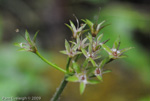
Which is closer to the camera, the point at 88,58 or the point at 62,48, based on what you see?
the point at 88,58

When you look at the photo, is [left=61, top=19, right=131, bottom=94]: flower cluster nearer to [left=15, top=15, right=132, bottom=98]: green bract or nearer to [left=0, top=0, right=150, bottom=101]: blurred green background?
[left=15, top=15, right=132, bottom=98]: green bract

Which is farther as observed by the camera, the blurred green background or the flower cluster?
the blurred green background

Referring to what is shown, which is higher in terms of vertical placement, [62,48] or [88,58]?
[88,58]

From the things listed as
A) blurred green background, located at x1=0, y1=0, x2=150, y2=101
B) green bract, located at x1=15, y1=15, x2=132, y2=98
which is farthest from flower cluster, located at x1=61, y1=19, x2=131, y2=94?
blurred green background, located at x1=0, y1=0, x2=150, y2=101

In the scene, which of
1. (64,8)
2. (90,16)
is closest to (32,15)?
(64,8)

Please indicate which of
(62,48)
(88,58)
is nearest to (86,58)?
(88,58)

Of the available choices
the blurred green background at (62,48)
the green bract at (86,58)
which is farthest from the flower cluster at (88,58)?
the blurred green background at (62,48)

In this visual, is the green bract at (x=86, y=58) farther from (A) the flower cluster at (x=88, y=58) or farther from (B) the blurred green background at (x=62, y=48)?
(B) the blurred green background at (x=62, y=48)

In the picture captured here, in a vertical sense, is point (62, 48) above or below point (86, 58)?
below

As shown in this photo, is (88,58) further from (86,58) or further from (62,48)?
(62,48)

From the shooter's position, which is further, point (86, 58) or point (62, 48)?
point (62, 48)
